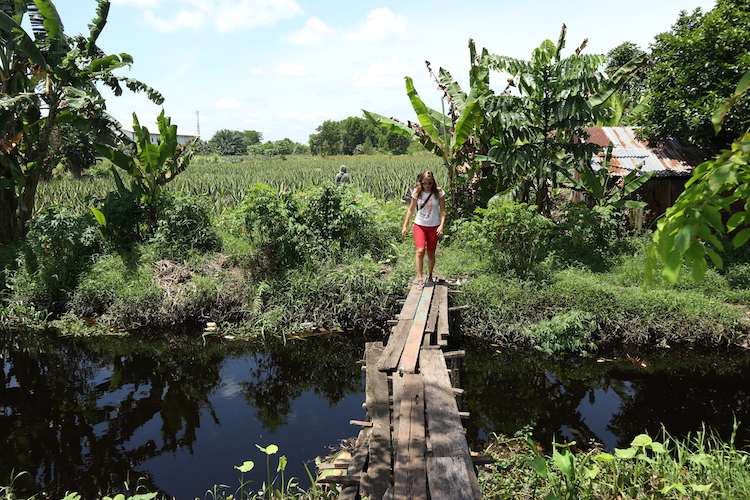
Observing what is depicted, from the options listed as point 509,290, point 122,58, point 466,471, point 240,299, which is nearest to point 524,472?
point 466,471

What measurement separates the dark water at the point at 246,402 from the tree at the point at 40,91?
10.6 ft

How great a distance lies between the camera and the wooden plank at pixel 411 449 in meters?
2.61

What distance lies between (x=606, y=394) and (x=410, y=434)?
3.42 meters

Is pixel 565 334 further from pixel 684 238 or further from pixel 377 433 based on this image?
pixel 684 238

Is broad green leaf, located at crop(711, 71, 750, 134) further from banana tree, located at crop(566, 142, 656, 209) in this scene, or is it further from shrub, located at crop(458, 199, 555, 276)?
banana tree, located at crop(566, 142, 656, 209)

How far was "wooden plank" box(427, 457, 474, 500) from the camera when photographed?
2.42m

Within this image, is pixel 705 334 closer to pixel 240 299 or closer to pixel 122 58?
pixel 240 299

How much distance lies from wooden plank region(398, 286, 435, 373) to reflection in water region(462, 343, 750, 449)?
42.6 inches

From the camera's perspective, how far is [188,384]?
6082mm

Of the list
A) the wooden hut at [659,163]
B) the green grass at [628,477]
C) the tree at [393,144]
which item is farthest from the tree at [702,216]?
the tree at [393,144]

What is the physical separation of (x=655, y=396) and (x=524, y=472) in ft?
7.87

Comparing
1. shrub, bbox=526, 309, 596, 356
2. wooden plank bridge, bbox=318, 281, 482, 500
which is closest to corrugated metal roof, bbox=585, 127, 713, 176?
shrub, bbox=526, 309, 596, 356

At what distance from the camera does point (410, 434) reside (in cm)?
310

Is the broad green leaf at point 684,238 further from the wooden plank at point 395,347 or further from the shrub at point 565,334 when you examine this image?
the shrub at point 565,334
